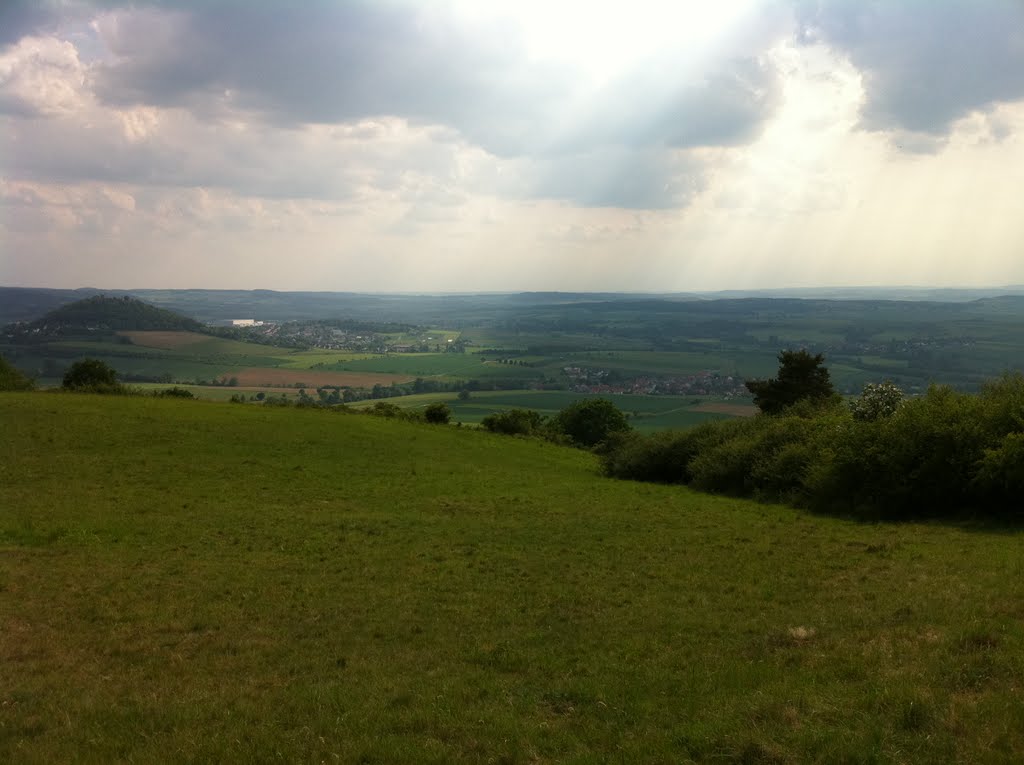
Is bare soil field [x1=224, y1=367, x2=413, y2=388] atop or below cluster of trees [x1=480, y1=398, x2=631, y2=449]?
atop

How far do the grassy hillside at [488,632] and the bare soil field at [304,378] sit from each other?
81664mm

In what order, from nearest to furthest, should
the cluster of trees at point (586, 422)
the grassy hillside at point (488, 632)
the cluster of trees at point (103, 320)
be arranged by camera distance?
the grassy hillside at point (488, 632)
the cluster of trees at point (586, 422)
the cluster of trees at point (103, 320)

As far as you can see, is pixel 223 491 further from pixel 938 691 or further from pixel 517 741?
pixel 938 691

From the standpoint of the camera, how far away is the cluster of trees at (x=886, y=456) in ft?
77.2

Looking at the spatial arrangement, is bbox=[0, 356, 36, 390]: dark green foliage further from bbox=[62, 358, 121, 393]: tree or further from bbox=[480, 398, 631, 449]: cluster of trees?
bbox=[480, 398, 631, 449]: cluster of trees

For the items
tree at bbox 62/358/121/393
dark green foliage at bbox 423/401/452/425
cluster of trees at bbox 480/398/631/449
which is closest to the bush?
dark green foliage at bbox 423/401/452/425

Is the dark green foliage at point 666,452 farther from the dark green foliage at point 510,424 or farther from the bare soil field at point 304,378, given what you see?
the bare soil field at point 304,378

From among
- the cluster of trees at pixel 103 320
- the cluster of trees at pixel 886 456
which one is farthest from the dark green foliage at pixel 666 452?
the cluster of trees at pixel 103 320

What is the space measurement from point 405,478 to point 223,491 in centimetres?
921

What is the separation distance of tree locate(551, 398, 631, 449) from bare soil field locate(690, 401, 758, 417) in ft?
66.4

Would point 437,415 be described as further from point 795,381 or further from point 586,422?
point 795,381

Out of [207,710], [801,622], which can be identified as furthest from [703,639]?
[207,710]

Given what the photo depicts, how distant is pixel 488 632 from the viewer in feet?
42.5

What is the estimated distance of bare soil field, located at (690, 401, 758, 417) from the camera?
304ft
